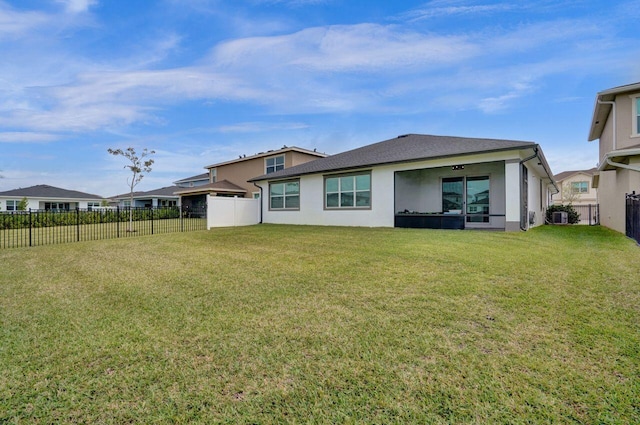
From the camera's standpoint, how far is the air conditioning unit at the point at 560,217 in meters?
17.8

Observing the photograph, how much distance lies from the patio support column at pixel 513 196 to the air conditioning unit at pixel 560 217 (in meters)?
10.6

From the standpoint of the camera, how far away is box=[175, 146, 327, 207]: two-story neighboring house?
24.1 m

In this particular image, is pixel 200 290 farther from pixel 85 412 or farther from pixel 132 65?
pixel 132 65

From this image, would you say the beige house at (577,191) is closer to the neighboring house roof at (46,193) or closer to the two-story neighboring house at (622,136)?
the two-story neighboring house at (622,136)

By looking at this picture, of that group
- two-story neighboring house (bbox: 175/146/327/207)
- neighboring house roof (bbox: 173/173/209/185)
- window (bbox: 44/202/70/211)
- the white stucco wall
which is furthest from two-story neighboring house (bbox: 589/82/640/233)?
window (bbox: 44/202/70/211)

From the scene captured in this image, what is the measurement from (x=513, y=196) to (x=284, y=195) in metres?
11.1

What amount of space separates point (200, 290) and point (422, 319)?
3.02m

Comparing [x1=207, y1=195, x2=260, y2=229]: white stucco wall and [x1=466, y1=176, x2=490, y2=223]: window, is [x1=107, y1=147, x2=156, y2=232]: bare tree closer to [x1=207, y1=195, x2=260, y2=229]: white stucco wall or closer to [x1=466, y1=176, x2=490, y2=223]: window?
[x1=207, y1=195, x2=260, y2=229]: white stucco wall

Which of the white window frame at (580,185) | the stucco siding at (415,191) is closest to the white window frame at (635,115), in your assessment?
the stucco siding at (415,191)

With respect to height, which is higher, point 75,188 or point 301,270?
point 75,188

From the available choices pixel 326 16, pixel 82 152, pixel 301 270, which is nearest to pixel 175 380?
pixel 301 270

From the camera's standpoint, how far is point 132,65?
455 inches

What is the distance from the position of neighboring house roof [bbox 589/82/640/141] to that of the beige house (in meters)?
22.3

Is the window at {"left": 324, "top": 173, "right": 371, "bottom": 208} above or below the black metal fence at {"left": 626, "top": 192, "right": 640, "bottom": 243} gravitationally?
above
